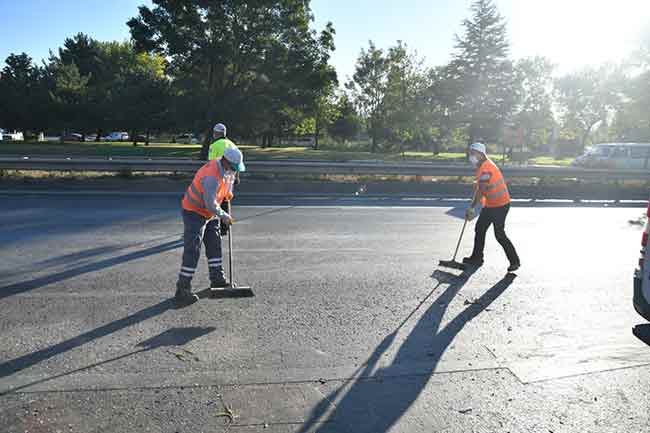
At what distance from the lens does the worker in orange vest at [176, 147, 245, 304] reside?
4.95m

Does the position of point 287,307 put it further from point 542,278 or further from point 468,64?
point 468,64

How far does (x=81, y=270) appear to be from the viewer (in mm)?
5961

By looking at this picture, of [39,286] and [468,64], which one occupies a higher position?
[468,64]

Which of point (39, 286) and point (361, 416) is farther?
point (39, 286)

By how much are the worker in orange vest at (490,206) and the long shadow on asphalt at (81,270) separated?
4.38 meters

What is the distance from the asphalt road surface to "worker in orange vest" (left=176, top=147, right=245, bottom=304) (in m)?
0.30

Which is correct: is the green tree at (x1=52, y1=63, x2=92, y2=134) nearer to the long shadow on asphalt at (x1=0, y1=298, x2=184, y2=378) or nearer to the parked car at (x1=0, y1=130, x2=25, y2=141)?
the parked car at (x1=0, y1=130, x2=25, y2=141)

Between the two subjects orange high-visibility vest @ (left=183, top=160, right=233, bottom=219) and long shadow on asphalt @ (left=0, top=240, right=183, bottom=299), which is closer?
orange high-visibility vest @ (left=183, top=160, right=233, bottom=219)

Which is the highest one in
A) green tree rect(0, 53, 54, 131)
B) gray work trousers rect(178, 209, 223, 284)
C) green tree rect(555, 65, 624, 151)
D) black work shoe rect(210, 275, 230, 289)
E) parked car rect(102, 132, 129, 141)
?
green tree rect(555, 65, 624, 151)

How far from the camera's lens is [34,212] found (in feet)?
32.2

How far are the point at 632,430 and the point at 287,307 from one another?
2.99 metres

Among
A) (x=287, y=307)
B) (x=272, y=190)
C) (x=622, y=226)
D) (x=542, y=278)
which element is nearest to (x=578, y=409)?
(x=287, y=307)

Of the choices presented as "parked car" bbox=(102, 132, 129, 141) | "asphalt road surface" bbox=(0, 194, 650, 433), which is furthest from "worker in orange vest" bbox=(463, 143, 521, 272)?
"parked car" bbox=(102, 132, 129, 141)

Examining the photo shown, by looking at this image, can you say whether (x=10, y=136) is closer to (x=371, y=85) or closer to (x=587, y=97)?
(x=371, y=85)
